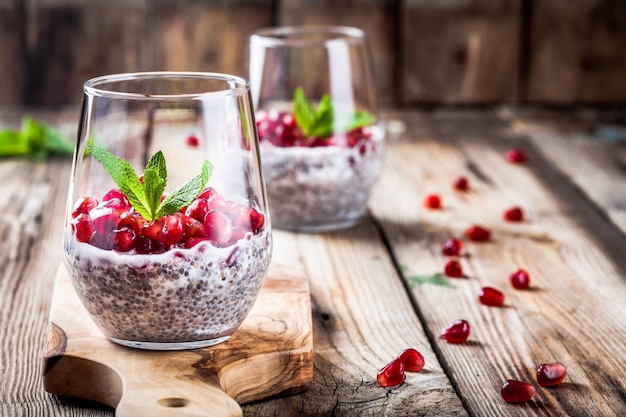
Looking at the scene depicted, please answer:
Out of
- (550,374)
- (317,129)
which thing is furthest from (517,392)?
(317,129)

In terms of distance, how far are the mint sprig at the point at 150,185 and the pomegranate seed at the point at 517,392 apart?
0.46 metres

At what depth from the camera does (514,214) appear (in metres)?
1.92

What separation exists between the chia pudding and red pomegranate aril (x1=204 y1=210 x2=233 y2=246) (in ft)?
1.96

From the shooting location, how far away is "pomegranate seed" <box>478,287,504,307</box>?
149 centimetres

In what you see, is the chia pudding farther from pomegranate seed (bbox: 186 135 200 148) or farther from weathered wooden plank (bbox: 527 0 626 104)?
weathered wooden plank (bbox: 527 0 626 104)

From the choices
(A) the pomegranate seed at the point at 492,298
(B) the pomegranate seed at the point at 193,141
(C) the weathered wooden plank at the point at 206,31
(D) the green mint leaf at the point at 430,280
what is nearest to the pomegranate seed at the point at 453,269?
(D) the green mint leaf at the point at 430,280

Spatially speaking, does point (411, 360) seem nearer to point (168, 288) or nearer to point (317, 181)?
point (168, 288)

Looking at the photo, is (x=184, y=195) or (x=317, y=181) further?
(x=317, y=181)

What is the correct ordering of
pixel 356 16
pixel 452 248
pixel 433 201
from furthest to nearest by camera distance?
pixel 356 16
pixel 433 201
pixel 452 248

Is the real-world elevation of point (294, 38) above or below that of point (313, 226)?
above

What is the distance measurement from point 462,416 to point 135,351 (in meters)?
0.42

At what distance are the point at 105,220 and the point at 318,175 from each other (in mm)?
673

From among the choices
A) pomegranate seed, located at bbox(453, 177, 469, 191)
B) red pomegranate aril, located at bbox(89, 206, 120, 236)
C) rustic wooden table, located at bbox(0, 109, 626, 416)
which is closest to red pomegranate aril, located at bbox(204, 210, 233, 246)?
red pomegranate aril, located at bbox(89, 206, 120, 236)

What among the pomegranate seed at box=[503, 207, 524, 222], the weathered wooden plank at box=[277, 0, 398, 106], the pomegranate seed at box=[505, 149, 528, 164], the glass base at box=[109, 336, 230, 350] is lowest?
the pomegranate seed at box=[503, 207, 524, 222]
